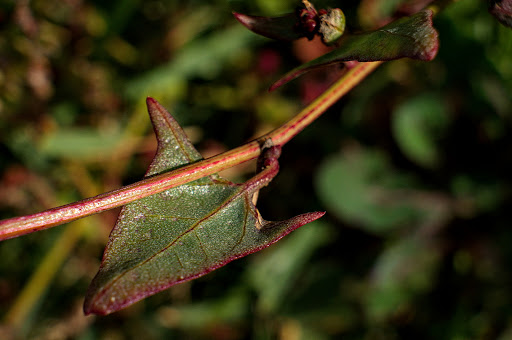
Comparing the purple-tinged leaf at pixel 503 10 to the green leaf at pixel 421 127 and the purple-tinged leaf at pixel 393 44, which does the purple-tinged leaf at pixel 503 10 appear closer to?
the purple-tinged leaf at pixel 393 44

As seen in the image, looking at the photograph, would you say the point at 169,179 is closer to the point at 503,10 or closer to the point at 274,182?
the point at 503,10

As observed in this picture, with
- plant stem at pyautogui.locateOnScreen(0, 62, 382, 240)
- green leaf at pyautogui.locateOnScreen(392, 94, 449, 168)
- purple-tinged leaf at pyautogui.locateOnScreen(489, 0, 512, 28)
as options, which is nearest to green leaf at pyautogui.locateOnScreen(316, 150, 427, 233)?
green leaf at pyautogui.locateOnScreen(392, 94, 449, 168)

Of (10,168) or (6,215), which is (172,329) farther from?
(10,168)

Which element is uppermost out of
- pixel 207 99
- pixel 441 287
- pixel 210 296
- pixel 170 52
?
pixel 170 52

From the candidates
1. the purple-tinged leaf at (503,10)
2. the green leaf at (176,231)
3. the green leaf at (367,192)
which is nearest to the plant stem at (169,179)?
the green leaf at (176,231)

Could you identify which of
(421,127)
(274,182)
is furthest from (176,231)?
(421,127)

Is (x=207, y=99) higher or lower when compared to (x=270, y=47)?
lower

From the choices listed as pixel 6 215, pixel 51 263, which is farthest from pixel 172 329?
pixel 6 215
